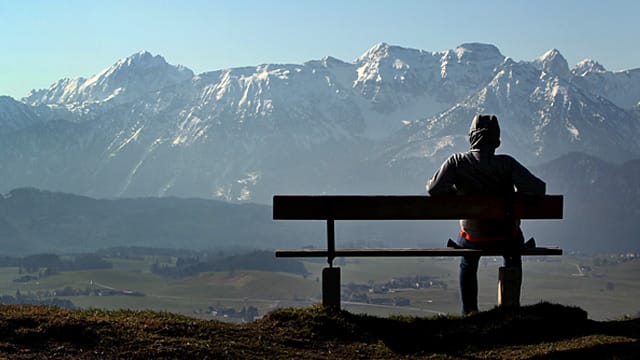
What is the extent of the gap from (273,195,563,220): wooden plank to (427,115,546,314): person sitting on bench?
35cm

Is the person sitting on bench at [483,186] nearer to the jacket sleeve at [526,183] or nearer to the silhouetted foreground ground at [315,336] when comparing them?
the jacket sleeve at [526,183]

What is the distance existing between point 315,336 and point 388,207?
1.82 m

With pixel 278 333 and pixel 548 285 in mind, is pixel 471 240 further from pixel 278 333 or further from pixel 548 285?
pixel 548 285

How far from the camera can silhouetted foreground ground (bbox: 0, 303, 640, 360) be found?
942 centimetres

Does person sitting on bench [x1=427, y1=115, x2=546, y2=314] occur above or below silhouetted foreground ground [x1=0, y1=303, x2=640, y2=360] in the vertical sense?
above

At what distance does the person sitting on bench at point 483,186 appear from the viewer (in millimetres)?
11312

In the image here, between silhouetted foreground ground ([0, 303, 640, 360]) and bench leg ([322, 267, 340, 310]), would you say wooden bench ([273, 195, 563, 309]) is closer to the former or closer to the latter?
bench leg ([322, 267, 340, 310])

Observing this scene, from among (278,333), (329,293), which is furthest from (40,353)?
(329,293)

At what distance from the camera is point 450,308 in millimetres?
157250

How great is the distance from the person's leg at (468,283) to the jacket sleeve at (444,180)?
0.96m

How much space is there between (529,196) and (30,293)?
18305cm

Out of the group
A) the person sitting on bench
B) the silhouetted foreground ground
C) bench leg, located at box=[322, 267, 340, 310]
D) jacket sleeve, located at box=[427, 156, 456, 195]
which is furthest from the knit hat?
bench leg, located at box=[322, 267, 340, 310]

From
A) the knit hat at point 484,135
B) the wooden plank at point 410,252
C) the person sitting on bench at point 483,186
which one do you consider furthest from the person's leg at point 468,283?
the knit hat at point 484,135

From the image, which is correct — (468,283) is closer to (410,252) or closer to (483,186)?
(410,252)
